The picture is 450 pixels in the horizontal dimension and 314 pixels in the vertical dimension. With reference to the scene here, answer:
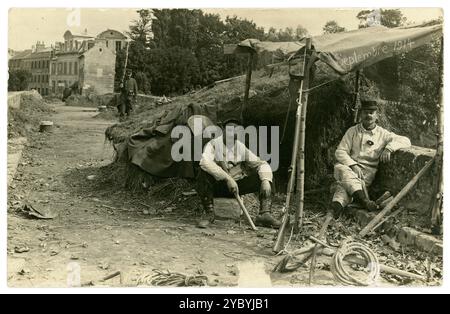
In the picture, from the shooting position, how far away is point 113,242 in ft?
19.7

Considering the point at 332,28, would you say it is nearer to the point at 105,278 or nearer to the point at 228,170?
the point at 228,170

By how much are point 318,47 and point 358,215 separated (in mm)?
2371

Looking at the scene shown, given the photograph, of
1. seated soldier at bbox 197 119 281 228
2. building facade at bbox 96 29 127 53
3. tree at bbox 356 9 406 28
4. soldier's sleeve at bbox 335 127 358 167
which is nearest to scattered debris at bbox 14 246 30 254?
seated soldier at bbox 197 119 281 228

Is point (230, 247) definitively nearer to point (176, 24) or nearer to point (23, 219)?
point (23, 219)

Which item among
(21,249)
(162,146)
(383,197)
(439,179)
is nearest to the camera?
(21,249)

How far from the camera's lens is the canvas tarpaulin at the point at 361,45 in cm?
651

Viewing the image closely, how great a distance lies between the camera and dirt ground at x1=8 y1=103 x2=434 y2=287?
203 inches

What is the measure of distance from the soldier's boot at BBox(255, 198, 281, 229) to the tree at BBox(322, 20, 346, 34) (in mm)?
2607

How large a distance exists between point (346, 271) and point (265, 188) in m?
1.97

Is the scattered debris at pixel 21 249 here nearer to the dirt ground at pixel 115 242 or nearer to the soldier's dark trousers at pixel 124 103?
the dirt ground at pixel 115 242

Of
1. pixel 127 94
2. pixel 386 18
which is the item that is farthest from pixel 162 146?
pixel 127 94

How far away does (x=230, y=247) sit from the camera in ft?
19.7

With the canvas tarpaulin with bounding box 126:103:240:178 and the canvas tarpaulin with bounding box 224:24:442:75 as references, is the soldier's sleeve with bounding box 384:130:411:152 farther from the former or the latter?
the canvas tarpaulin with bounding box 126:103:240:178

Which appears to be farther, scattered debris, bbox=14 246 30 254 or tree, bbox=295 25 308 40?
tree, bbox=295 25 308 40
